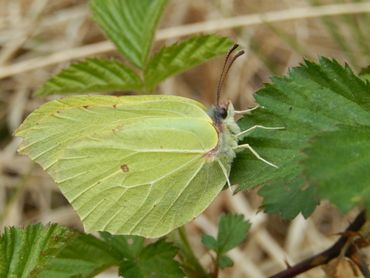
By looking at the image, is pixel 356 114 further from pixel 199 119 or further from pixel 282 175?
pixel 199 119

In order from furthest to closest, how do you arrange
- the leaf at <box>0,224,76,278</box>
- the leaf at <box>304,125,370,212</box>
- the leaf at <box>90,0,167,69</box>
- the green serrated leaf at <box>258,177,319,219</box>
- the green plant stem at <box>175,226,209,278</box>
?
1. the leaf at <box>90,0,167,69</box>
2. the green plant stem at <box>175,226,209,278</box>
3. the leaf at <box>0,224,76,278</box>
4. the green serrated leaf at <box>258,177,319,219</box>
5. the leaf at <box>304,125,370,212</box>

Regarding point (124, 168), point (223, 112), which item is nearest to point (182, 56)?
point (223, 112)

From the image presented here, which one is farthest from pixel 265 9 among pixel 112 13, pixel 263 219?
pixel 112 13

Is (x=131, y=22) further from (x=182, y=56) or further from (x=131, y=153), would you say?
(x=131, y=153)

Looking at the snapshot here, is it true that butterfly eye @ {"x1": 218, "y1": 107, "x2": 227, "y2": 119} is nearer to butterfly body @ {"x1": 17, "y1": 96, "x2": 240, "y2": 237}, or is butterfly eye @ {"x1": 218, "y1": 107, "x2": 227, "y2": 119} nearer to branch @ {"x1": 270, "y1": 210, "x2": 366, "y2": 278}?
butterfly body @ {"x1": 17, "y1": 96, "x2": 240, "y2": 237}

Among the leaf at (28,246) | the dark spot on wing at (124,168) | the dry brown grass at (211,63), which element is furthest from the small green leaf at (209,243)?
the dry brown grass at (211,63)

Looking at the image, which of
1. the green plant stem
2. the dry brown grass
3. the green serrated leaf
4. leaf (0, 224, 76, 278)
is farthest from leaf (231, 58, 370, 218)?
the dry brown grass

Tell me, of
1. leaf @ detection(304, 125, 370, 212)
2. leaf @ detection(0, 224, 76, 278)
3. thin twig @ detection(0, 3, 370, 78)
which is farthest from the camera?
thin twig @ detection(0, 3, 370, 78)
